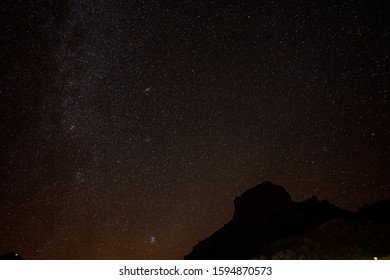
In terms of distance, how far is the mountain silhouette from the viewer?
2397 cm

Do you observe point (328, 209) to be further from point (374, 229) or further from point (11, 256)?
point (11, 256)

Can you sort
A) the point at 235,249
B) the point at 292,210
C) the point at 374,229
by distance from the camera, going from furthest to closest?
the point at 235,249 < the point at 292,210 < the point at 374,229

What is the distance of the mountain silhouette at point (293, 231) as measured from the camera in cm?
2397

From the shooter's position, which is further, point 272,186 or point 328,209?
point 272,186

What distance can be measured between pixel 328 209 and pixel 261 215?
13489 mm

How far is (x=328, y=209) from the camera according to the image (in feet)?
144

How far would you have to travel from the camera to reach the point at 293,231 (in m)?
40.4
